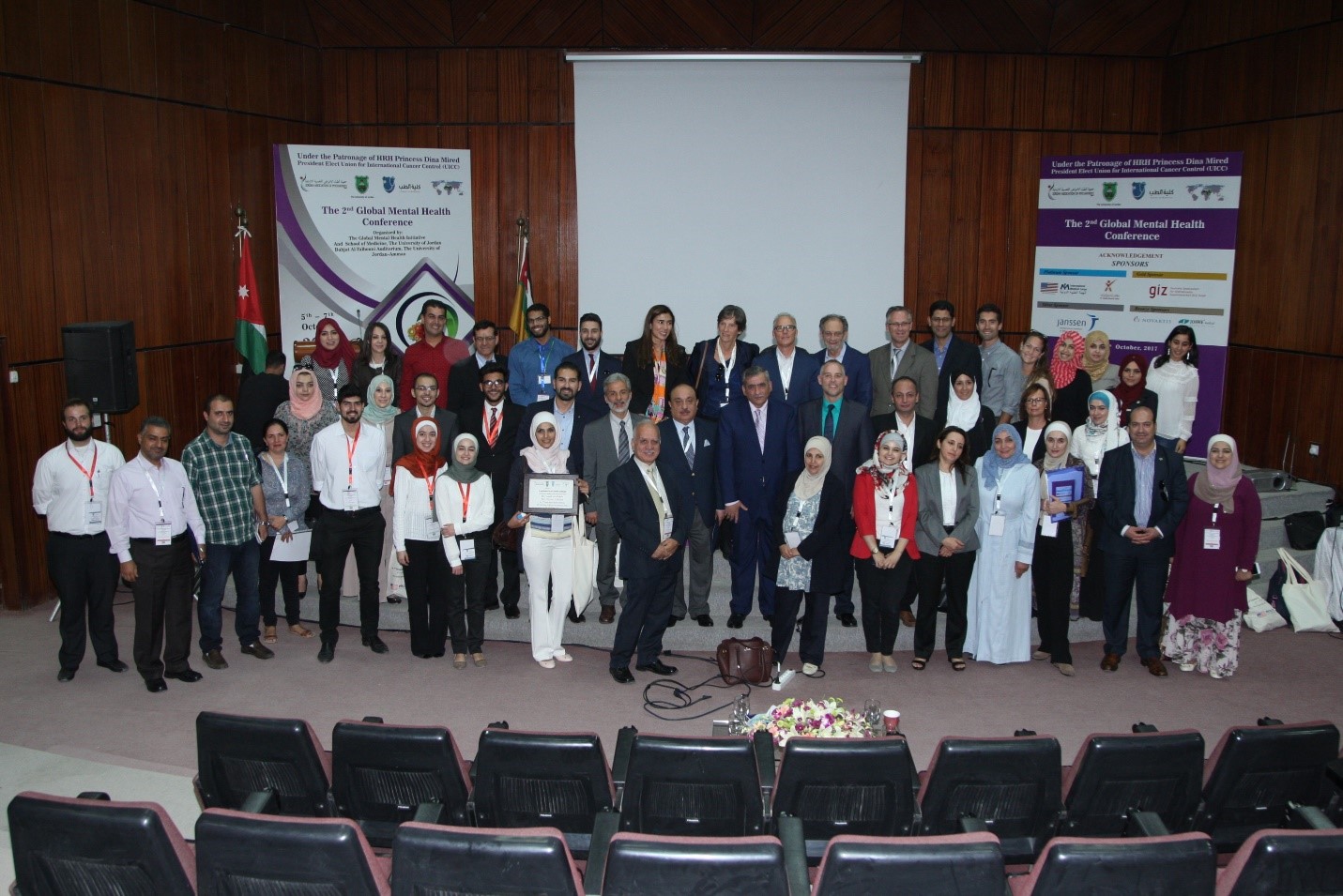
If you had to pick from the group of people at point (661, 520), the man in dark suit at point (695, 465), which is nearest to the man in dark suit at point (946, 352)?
the group of people at point (661, 520)

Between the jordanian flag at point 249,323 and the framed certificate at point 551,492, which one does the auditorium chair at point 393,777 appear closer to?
the framed certificate at point 551,492

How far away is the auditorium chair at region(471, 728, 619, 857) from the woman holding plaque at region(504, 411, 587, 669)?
96.1 inches

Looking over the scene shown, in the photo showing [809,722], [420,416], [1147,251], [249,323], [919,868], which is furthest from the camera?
[1147,251]

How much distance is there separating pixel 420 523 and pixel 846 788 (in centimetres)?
320

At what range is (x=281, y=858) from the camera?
2621 mm

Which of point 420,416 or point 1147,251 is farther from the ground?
point 1147,251

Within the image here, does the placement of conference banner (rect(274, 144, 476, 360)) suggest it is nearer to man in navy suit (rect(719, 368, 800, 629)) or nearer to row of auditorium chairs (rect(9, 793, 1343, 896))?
man in navy suit (rect(719, 368, 800, 629))

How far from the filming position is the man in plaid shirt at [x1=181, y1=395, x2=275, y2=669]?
5688mm

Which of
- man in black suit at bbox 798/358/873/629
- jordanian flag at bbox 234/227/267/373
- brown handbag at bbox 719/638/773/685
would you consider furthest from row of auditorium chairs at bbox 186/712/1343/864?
jordanian flag at bbox 234/227/267/373

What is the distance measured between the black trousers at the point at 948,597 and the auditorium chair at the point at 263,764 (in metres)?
3.52

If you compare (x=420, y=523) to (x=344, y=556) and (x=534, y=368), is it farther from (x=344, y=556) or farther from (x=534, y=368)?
(x=534, y=368)

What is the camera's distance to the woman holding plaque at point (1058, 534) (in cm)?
583

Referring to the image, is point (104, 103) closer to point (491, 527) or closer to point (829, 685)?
point (491, 527)

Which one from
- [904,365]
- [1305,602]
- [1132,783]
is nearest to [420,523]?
[904,365]
